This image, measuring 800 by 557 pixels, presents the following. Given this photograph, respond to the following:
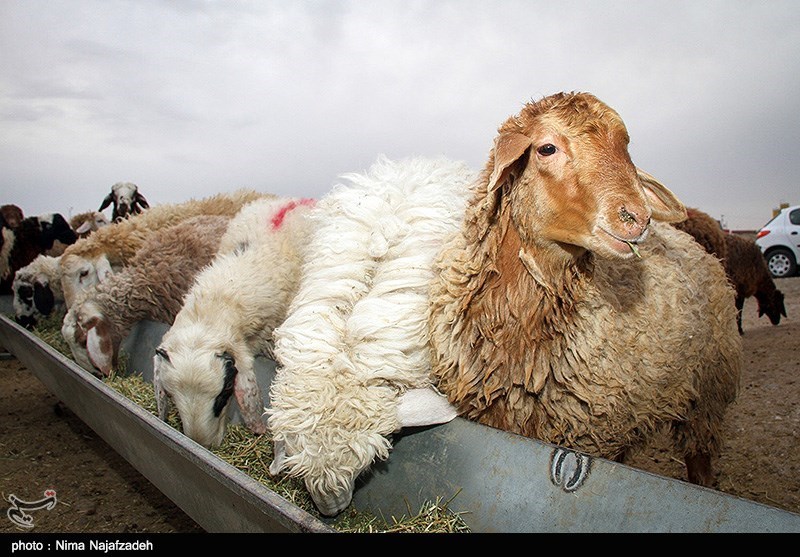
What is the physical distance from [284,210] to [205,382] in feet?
5.29

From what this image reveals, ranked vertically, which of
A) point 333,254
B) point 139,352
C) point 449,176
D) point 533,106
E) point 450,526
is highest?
point 533,106

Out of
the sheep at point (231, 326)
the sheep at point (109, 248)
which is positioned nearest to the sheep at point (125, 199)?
the sheep at point (109, 248)

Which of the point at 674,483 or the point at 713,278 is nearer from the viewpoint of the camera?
the point at 674,483

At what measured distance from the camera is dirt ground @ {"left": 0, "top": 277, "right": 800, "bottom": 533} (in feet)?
12.8

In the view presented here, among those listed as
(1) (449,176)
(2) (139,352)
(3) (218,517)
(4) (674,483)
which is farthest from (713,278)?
(2) (139,352)

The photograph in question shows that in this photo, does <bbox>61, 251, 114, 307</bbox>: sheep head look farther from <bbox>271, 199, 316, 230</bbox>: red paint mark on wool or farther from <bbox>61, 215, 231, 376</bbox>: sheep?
<bbox>271, 199, 316, 230</bbox>: red paint mark on wool

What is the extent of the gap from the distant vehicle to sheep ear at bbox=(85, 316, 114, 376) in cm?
1346

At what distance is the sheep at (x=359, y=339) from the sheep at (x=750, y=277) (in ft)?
23.5

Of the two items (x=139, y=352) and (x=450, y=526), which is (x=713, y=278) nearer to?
(x=450, y=526)

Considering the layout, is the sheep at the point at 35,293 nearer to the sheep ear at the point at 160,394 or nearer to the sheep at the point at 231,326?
the sheep at the point at 231,326

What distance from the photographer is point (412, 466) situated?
271 centimetres

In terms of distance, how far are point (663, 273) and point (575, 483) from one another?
1.35 metres

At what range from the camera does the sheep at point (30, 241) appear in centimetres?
916
